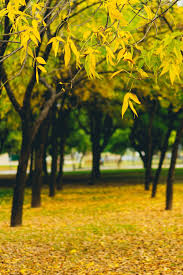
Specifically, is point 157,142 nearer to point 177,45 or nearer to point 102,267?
point 102,267

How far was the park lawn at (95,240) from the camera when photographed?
6.85 meters

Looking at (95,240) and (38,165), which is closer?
(95,240)

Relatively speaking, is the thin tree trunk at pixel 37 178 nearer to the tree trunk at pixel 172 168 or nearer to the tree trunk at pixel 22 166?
the tree trunk at pixel 22 166

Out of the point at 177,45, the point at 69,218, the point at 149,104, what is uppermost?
the point at 149,104

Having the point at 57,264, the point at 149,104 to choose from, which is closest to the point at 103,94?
the point at 149,104

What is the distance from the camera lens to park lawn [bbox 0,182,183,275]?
270 inches

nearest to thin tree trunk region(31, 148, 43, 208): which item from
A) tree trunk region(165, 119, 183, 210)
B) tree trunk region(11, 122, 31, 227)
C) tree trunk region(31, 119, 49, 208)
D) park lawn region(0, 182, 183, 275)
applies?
tree trunk region(31, 119, 49, 208)

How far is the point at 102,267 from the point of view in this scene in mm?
6789

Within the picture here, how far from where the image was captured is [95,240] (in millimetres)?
8898

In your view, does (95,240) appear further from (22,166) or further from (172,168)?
(172,168)

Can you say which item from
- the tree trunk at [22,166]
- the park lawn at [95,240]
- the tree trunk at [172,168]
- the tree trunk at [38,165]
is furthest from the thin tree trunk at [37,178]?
the tree trunk at [172,168]

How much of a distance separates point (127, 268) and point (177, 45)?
14.0 feet

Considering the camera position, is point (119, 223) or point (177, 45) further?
point (119, 223)

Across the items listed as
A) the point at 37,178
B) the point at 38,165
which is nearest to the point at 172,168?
the point at 38,165
